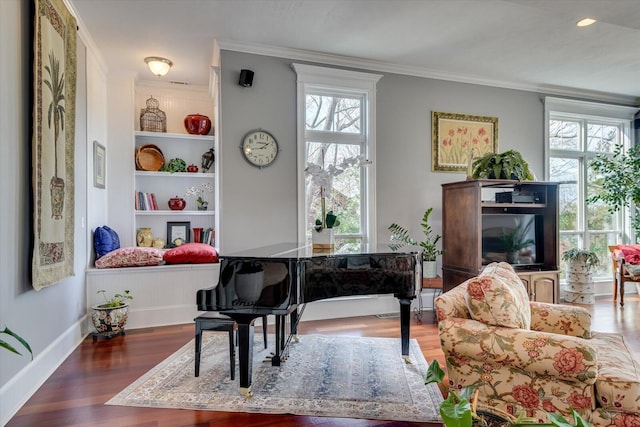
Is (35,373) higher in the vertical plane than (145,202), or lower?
lower

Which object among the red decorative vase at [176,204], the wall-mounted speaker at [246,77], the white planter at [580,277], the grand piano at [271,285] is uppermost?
the wall-mounted speaker at [246,77]

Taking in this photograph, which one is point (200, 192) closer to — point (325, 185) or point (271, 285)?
point (325, 185)

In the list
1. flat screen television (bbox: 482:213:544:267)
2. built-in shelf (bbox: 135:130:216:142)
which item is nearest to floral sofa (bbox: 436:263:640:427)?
flat screen television (bbox: 482:213:544:267)

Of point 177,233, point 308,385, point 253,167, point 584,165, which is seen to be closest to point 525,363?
point 308,385

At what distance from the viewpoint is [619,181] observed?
493 centimetres

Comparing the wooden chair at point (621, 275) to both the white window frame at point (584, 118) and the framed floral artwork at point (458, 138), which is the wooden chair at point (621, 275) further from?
the framed floral artwork at point (458, 138)

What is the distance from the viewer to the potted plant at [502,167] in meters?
3.84

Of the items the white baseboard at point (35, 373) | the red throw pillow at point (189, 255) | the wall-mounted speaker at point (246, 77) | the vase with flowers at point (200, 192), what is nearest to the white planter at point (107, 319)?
the white baseboard at point (35, 373)

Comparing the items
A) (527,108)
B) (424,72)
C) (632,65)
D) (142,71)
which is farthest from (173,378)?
(632,65)

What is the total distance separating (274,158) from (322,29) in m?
1.37

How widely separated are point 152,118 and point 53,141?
7.32 ft

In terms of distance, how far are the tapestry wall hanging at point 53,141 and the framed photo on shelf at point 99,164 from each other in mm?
1018

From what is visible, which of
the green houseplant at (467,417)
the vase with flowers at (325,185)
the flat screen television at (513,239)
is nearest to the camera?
the green houseplant at (467,417)

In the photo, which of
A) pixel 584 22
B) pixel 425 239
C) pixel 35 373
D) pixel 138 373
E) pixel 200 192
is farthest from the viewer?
pixel 200 192
